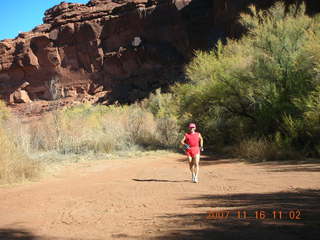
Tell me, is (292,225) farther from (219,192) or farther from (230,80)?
(230,80)

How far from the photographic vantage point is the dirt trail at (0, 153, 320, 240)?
397cm

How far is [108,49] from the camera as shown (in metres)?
58.0

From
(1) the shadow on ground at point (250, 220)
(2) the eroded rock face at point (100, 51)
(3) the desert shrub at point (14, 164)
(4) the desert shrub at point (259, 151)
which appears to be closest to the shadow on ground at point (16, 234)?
(1) the shadow on ground at point (250, 220)

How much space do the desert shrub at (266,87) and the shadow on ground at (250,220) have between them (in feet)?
24.3

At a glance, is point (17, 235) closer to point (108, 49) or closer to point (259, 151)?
point (259, 151)

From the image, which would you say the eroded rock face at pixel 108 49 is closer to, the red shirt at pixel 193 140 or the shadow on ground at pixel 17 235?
the red shirt at pixel 193 140

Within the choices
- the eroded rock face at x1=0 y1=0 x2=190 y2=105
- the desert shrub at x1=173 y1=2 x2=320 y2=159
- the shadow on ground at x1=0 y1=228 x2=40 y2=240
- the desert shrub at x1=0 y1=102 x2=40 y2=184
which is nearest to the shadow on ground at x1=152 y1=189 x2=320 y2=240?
the shadow on ground at x1=0 y1=228 x2=40 y2=240

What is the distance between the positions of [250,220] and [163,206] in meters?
1.76

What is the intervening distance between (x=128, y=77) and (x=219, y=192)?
49098 millimetres

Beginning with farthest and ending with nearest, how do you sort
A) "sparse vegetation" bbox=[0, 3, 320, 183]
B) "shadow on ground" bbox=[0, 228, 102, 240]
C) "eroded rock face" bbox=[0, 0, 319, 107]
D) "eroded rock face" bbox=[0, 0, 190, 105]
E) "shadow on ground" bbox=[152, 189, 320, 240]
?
1. "eroded rock face" bbox=[0, 0, 190, 105]
2. "eroded rock face" bbox=[0, 0, 319, 107]
3. "sparse vegetation" bbox=[0, 3, 320, 183]
4. "shadow on ground" bbox=[0, 228, 102, 240]
5. "shadow on ground" bbox=[152, 189, 320, 240]

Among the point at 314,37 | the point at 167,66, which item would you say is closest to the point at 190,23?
the point at 167,66

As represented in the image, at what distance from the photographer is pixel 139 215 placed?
16.5ft
